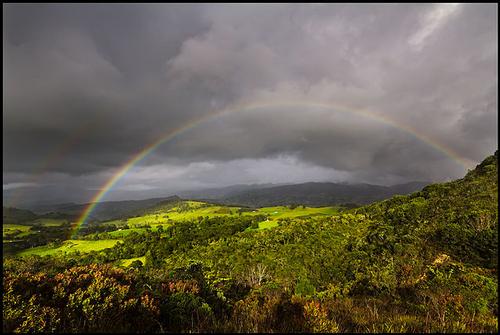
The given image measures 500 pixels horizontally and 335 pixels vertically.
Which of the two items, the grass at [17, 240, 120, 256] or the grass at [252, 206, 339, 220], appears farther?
the grass at [252, 206, 339, 220]

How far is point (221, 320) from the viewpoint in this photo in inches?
227

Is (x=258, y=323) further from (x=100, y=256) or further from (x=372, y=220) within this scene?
Answer: (x=100, y=256)

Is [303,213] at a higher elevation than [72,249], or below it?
higher

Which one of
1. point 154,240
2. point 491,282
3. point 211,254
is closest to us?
point 491,282

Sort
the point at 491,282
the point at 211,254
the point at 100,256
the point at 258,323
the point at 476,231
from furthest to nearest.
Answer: the point at 100,256 < the point at 211,254 < the point at 476,231 < the point at 491,282 < the point at 258,323

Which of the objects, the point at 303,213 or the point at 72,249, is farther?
the point at 303,213

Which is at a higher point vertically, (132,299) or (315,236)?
(132,299)

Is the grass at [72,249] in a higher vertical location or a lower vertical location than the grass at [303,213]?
lower

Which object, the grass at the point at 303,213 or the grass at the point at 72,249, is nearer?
the grass at the point at 72,249

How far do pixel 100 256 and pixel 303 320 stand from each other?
10366cm

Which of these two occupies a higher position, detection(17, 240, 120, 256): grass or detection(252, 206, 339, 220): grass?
detection(252, 206, 339, 220): grass

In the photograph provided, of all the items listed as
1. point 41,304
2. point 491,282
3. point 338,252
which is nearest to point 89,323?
point 41,304

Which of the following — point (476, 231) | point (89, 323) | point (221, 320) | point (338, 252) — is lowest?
point (338, 252)

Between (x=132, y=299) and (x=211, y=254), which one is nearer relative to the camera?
(x=132, y=299)
